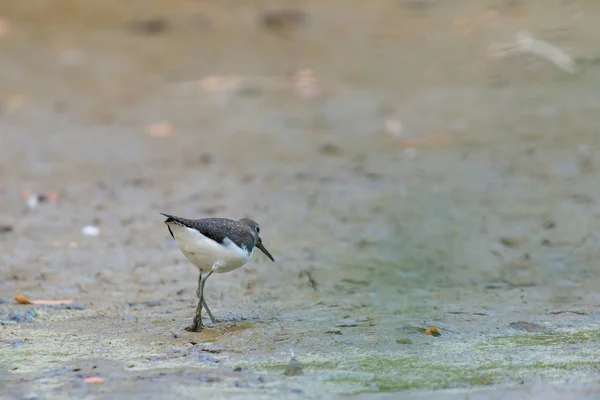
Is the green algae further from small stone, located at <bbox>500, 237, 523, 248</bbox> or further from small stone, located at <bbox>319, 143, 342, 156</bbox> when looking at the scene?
small stone, located at <bbox>319, 143, 342, 156</bbox>

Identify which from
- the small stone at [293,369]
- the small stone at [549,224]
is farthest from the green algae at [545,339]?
the small stone at [549,224]

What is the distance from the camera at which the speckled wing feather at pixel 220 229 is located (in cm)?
529

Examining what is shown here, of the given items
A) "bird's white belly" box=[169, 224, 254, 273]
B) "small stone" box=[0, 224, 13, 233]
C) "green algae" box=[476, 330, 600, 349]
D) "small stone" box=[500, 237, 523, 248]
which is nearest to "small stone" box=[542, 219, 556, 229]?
"small stone" box=[500, 237, 523, 248]

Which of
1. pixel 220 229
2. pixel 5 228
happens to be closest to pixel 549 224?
pixel 220 229

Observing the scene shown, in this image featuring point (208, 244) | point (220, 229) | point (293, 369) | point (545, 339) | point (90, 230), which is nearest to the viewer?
point (293, 369)

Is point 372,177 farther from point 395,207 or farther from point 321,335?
point 321,335

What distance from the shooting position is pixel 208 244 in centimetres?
534

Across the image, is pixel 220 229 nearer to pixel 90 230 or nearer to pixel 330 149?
pixel 90 230

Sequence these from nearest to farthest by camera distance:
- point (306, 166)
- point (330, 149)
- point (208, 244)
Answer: point (208, 244) → point (306, 166) → point (330, 149)

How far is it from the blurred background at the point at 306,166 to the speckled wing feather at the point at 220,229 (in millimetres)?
452

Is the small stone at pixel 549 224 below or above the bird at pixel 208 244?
below

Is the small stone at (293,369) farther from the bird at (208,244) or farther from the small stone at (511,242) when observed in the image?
the small stone at (511,242)

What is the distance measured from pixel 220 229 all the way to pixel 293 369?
44.3 inches

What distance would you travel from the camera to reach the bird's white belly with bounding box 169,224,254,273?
210 inches
